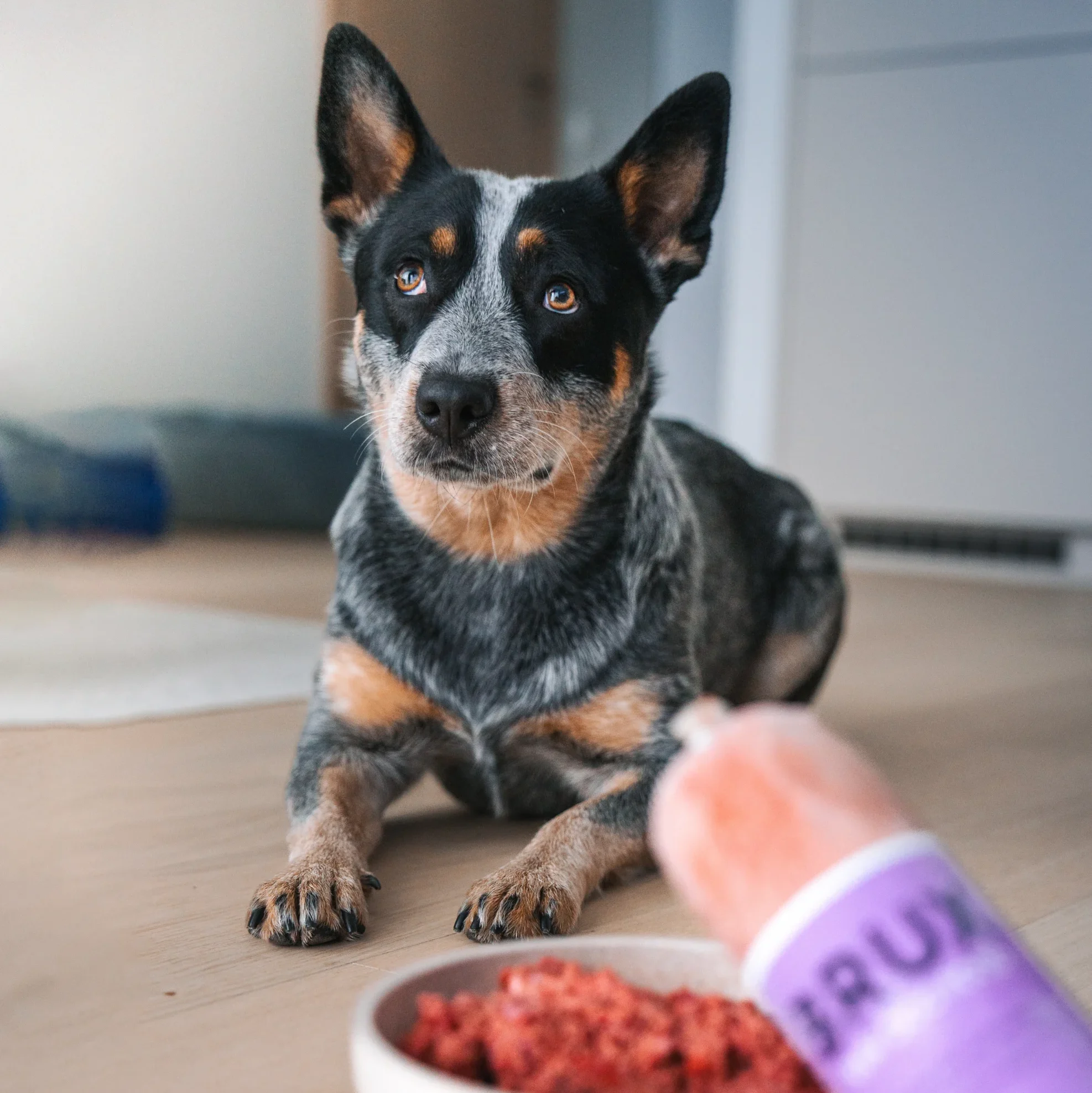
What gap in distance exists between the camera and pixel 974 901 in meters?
0.81

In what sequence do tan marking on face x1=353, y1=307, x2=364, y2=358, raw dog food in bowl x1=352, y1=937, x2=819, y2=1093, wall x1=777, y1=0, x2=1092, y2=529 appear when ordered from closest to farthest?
raw dog food in bowl x1=352, y1=937, x2=819, y2=1093 < tan marking on face x1=353, y1=307, x2=364, y2=358 < wall x1=777, y1=0, x2=1092, y2=529

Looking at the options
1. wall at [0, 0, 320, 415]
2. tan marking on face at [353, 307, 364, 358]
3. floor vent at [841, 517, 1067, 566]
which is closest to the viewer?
tan marking on face at [353, 307, 364, 358]

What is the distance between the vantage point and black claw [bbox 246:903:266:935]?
1.50m

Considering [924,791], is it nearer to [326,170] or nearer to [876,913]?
[326,170]

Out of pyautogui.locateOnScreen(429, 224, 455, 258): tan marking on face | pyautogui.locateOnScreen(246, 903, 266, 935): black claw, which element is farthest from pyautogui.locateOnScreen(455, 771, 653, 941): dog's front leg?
pyautogui.locateOnScreen(429, 224, 455, 258): tan marking on face

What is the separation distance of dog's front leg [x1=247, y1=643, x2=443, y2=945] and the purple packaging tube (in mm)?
864

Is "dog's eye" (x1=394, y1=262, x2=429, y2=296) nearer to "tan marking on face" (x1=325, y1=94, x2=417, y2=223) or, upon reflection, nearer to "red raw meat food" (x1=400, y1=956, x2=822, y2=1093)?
"tan marking on face" (x1=325, y1=94, x2=417, y2=223)

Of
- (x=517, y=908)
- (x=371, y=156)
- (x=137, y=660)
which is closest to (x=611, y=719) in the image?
(x=517, y=908)

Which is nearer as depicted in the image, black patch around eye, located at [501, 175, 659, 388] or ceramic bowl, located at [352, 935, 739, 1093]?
ceramic bowl, located at [352, 935, 739, 1093]

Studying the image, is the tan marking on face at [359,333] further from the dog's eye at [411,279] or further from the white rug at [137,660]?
the white rug at [137,660]

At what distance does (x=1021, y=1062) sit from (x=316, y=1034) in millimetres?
710

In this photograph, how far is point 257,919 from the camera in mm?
1504

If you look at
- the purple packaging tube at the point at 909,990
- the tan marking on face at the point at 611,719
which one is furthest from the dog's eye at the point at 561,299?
the purple packaging tube at the point at 909,990

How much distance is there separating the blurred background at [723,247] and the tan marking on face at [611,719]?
319 cm
